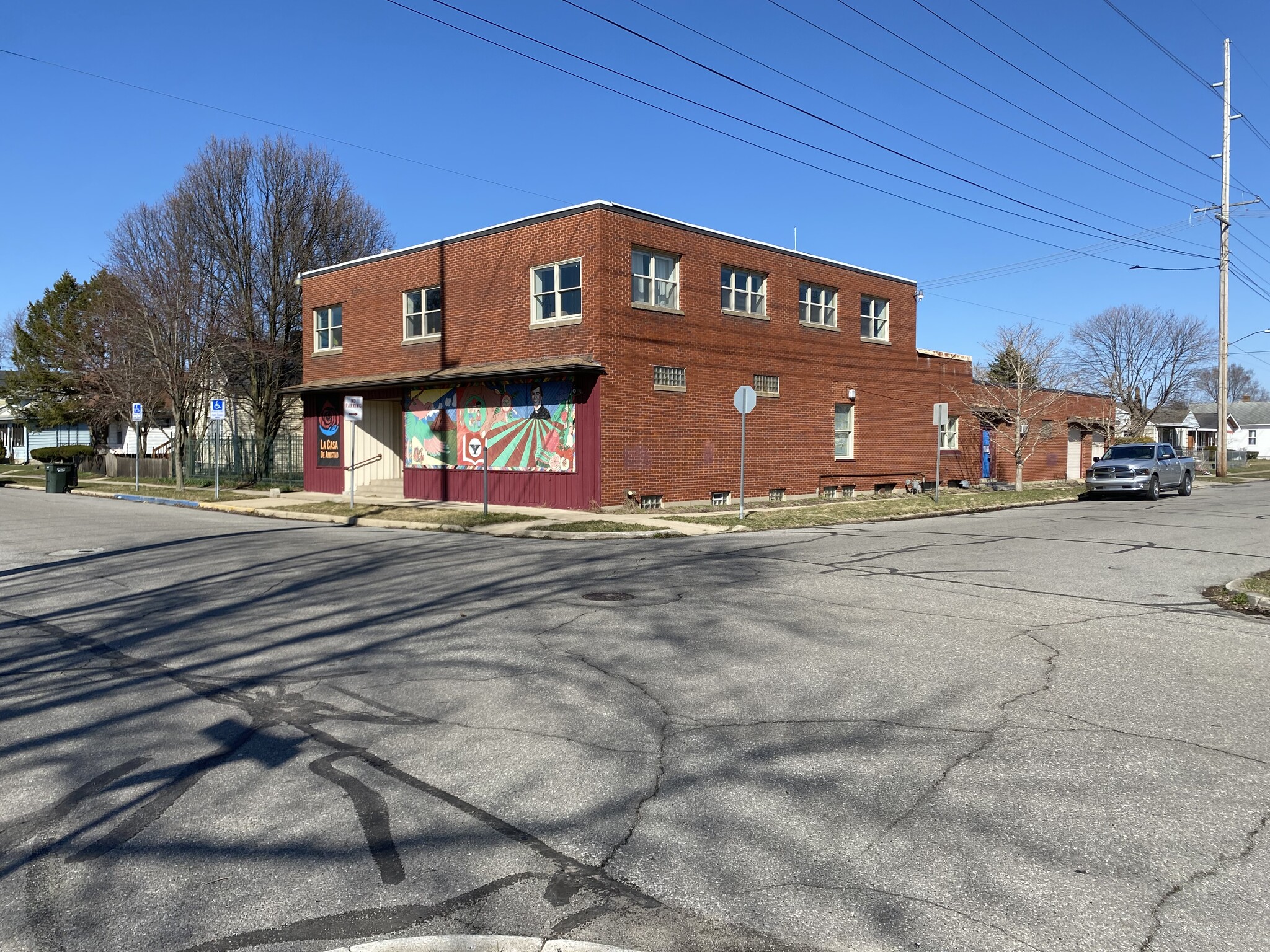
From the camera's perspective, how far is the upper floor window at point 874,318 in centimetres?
3067

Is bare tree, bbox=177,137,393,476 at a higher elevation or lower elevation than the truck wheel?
higher

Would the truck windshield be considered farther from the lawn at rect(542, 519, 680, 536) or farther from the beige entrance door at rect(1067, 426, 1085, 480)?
the lawn at rect(542, 519, 680, 536)

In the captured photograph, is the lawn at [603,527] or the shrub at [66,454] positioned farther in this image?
the shrub at [66,454]

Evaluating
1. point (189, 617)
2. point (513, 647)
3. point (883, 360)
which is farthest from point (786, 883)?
point (883, 360)

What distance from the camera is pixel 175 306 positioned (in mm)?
35562

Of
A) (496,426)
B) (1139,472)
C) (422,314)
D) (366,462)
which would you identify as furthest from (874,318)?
(366,462)

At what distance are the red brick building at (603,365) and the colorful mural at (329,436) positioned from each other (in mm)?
62

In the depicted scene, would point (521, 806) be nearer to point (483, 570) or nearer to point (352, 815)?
point (352, 815)

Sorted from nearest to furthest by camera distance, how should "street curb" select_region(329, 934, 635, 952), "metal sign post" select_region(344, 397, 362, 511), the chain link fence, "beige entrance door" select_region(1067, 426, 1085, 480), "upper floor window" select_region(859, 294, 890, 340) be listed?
"street curb" select_region(329, 934, 635, 952), "metal sign post" select_region(344, 397, 362, 511), "upper floor window" select_region(859, 294, 890, 340), the chain link fence, "beige entrance door" select_region(1067, 426, 1085, 480)

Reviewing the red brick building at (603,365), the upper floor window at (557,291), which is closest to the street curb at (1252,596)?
the red brick building at (603,365)

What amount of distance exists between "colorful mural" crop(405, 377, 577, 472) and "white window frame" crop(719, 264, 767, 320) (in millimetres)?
5693

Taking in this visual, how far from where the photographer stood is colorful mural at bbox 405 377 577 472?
2259 centimetres

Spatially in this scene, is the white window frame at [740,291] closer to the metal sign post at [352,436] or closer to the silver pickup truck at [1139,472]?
the metal sign post at [352,436]

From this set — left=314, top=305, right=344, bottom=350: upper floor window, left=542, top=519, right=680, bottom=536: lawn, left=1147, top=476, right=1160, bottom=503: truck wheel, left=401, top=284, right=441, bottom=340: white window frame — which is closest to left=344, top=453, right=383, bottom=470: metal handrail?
left=314, top=305, right=344, bottom=350: upper floor window
